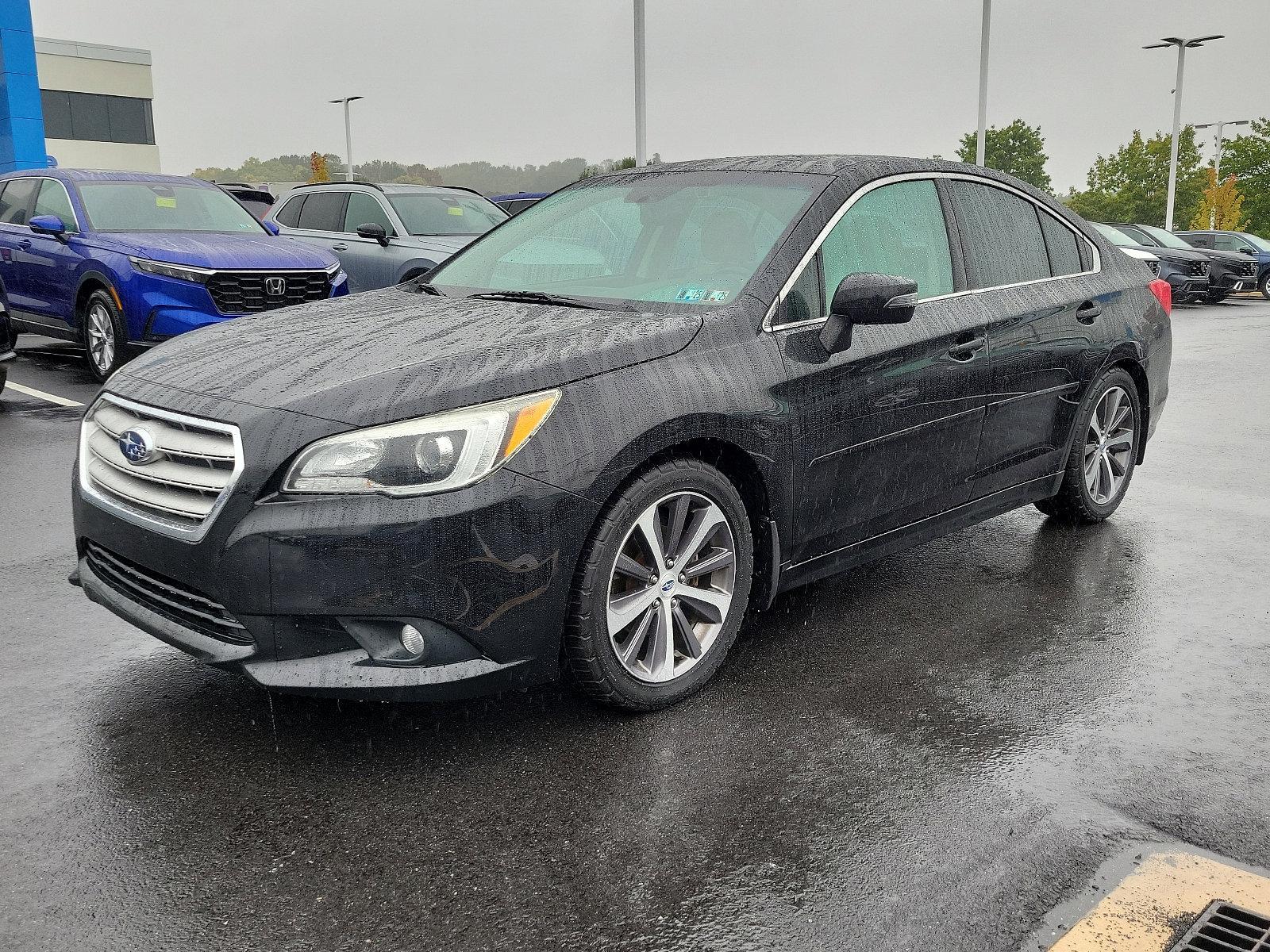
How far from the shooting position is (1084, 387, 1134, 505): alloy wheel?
5609 millimetres

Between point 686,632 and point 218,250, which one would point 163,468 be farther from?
point 218,250

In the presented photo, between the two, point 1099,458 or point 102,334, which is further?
point 102,334

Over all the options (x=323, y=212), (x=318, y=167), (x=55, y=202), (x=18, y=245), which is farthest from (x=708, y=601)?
(x=318, y=167)

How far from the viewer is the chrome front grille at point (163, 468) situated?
3.22m

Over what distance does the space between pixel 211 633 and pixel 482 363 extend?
1.03 m

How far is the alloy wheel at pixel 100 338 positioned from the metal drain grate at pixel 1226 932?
9.07 m

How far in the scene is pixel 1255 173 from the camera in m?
72.3

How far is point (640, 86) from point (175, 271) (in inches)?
595

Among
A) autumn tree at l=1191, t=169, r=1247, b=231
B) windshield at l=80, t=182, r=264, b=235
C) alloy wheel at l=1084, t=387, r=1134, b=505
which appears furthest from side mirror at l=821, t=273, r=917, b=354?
autumn tree at l=1191, t=169, r=1247, b=231

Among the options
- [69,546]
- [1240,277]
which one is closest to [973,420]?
[69,546]

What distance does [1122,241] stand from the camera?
77.5 feet

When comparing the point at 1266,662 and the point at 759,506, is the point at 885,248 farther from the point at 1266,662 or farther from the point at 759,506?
the point at 1266,662

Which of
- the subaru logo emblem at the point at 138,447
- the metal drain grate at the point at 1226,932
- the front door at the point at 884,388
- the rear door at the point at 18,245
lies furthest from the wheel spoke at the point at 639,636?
the rear door at the point at 18,245

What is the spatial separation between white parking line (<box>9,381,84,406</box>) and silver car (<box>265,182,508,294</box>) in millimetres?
3304
